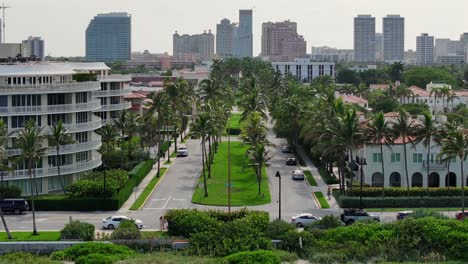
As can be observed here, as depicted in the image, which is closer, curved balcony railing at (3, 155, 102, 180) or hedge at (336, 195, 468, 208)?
hedge at (336, 195, 468, 208)

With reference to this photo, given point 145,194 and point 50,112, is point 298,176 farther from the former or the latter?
point 50,112

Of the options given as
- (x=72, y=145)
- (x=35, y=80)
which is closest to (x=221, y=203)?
(x=72, y=145)

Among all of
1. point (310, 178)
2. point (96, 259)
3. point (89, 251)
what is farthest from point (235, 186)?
point (96, 259)

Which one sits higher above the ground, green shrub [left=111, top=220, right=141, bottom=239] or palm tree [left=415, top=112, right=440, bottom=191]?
palm tree [left=415, top=112, right=440, bottom=191]

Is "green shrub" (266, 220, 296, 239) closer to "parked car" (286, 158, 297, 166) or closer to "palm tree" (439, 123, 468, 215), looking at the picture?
"palm tree" (439, 123, 468, 215)

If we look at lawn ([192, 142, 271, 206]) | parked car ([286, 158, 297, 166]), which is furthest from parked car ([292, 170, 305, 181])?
parked car ([286, 158, 297, 166])

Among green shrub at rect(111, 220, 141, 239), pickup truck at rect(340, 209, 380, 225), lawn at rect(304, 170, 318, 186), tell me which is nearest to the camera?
green shrub at rect(111, 220, 141, 239)
